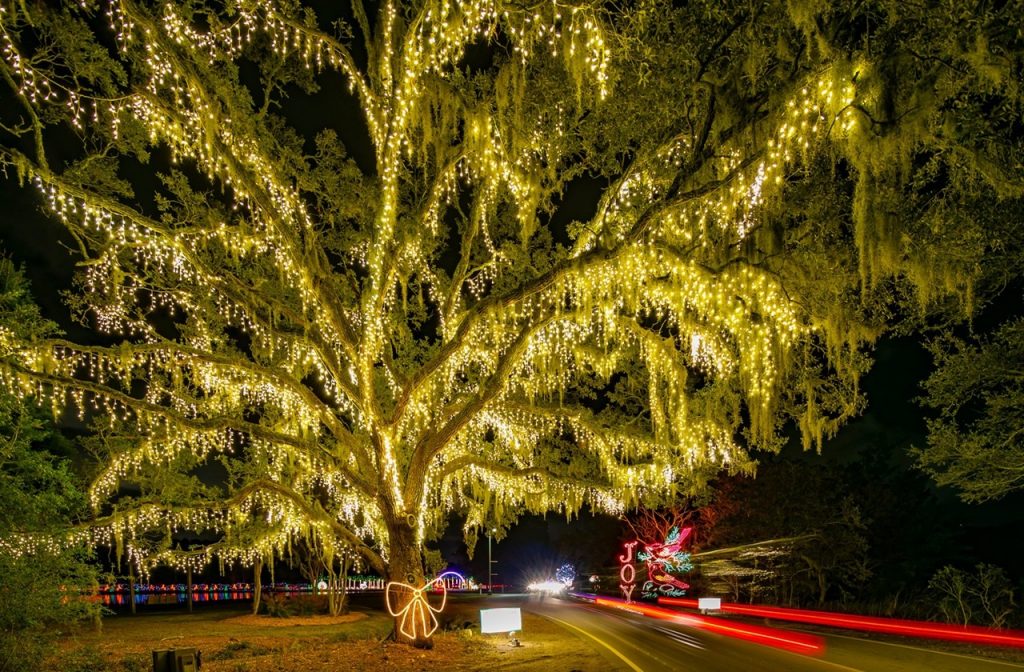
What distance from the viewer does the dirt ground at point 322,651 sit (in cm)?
966

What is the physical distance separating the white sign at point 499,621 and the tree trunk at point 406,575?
7.65 feet

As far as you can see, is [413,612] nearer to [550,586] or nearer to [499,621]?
[499,621]

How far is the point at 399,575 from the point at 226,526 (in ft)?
14.1

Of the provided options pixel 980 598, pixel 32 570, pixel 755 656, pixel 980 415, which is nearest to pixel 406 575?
pixel 32 570

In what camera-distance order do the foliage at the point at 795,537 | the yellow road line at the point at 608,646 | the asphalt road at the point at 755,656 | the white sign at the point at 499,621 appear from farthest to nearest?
the foliage at the point at 795,537 → the white sign at the point at 499,621 → the yellow road line at the point at 608,646 → the asphalt road at the point at 755,656

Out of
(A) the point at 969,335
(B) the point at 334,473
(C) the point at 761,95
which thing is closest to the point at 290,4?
(C) the point at 761,95

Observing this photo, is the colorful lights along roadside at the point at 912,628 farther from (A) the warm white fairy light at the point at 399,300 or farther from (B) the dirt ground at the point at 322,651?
(B) the dirt ground at the point at 322,651

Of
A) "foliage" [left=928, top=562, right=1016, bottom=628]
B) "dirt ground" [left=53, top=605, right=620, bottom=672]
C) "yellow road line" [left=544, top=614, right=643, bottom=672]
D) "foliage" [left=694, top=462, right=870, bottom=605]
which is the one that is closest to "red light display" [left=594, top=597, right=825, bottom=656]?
"yellow road line" [left=544, top=614, right=643, bottom=672]

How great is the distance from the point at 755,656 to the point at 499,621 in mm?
5302

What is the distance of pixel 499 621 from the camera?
45.9ft

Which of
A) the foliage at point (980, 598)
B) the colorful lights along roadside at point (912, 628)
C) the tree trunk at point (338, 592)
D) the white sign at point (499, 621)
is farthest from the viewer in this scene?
the tree trunk at point (338, 592)

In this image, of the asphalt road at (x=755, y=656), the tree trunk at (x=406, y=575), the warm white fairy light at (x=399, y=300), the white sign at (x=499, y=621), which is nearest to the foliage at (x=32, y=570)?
the warm white fairy light at (x=399, y=300)

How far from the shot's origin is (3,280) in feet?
37.2

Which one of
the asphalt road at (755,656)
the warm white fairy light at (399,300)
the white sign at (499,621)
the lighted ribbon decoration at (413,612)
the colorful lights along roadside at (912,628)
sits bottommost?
the colorful lights along roadside at (912,628)
